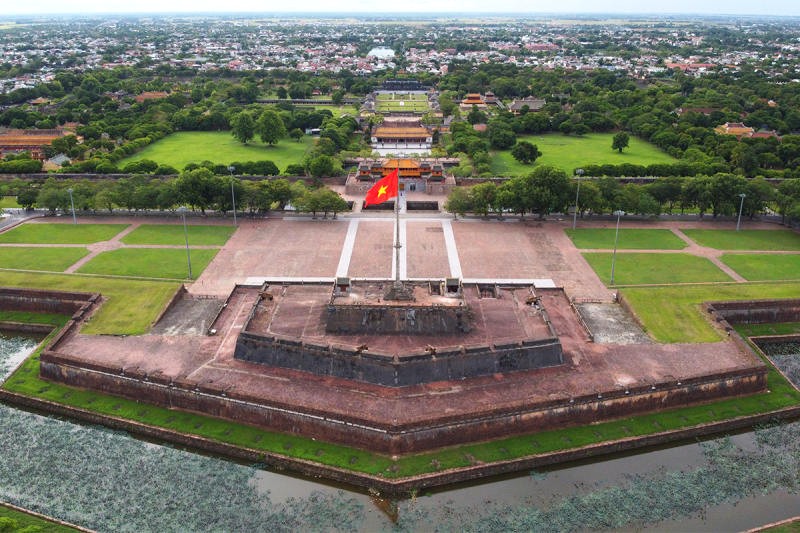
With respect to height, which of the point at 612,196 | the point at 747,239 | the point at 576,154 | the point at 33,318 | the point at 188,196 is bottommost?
the point at 33,318

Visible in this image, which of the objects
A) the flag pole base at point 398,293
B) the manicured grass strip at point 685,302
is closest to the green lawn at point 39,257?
the flag pole base at point 398,293

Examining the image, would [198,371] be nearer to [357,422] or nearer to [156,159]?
[357,422]

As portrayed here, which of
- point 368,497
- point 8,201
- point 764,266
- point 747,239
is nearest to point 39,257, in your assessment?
point 8,201

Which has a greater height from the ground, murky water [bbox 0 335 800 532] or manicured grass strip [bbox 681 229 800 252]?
manicured grass strip [bbox 681 229 800 252]

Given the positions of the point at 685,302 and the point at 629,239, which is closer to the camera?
the point at 685,302

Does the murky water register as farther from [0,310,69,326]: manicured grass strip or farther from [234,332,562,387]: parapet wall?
[0,310,69,326]: manicured grass strip

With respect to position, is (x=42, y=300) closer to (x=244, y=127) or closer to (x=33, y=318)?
(x=33, y=318)

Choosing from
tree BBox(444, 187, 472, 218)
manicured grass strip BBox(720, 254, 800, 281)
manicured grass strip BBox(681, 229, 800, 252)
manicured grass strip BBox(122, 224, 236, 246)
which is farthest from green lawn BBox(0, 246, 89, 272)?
manicured grass strip BBox(681, 229, 800, 252)

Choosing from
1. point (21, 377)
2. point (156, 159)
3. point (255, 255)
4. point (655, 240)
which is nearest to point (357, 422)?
point (21, 377)
